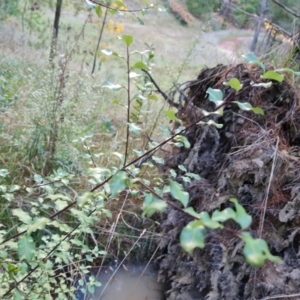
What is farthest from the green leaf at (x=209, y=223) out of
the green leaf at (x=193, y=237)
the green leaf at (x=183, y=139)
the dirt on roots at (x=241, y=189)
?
the dirt on roots at (x=241, y=189)

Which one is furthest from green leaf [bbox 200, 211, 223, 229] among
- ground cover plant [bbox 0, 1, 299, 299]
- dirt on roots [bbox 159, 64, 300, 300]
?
dirt on roots [bbox 159, 64, 300, 300]

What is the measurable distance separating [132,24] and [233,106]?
360 inches

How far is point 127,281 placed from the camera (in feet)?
5.83

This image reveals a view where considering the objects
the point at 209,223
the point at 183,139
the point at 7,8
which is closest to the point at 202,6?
the point at 7,8

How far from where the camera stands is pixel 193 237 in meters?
0.45

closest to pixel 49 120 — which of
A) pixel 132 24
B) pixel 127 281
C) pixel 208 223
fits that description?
pixel 127 281

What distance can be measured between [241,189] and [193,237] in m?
1.06

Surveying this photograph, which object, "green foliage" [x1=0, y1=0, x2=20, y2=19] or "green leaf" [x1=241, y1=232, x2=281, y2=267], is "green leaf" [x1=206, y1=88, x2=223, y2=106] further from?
"green foliage" [x1=0, y1=0, x2=20, y2=19]

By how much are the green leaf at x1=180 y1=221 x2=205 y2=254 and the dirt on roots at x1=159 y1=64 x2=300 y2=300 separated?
0.94m

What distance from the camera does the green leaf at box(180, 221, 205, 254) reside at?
0.44m

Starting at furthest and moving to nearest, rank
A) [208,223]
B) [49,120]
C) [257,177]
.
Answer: [49,120] → [257,177] → [208,223]

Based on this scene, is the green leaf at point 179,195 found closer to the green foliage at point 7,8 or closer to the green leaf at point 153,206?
the green leaf at point 153,206

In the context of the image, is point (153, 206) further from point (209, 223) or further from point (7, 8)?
point (7, 8)

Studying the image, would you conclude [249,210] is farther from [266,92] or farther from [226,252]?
[266,92]
